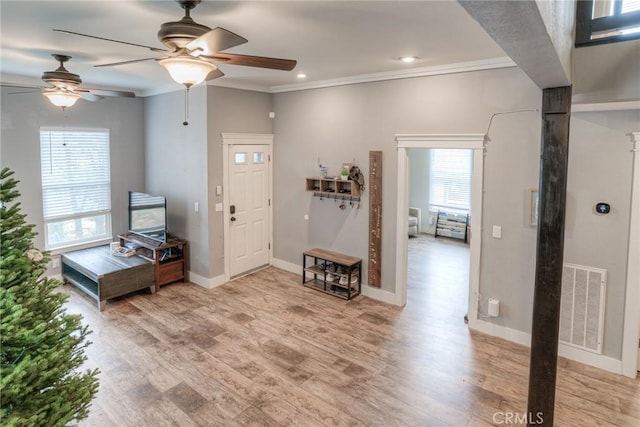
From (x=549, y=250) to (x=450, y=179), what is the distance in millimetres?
6549

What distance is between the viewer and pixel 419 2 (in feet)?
8.07

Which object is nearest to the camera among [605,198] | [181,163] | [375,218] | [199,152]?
[605,198]

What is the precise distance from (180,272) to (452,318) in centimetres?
397

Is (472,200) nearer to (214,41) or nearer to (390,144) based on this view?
(390,144)

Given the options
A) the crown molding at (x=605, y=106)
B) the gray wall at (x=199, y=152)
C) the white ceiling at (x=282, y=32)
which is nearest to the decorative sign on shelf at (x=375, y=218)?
the white ceiling at (x=282, y=32)

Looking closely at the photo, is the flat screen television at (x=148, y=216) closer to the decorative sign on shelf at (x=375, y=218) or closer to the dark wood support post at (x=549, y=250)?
the decorative sign on shelf at (x=375, y=218)

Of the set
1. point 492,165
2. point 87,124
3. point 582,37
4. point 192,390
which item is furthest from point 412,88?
point 87,124

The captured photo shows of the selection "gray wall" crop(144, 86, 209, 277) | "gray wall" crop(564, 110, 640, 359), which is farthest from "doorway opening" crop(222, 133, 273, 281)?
"gray wall" crop(564, 110, 640, 359)

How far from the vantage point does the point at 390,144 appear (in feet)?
16.2

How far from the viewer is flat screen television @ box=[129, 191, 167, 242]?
5.65m

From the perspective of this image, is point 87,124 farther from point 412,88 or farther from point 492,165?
point 492,165

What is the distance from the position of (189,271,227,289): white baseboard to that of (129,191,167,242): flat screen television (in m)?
0.73

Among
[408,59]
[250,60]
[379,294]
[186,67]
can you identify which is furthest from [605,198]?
[186,67]

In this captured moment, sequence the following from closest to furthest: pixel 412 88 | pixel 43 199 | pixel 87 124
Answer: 1. pixel 412 88
2. pixel 43 199
3. pixel 87 124
